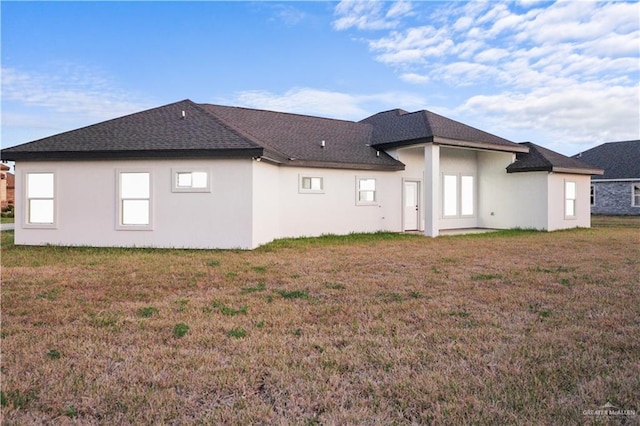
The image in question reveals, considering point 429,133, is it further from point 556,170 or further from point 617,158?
point 617,158

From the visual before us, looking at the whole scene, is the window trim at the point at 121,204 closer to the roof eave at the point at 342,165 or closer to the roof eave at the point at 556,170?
the roof eave at the point at 342,165

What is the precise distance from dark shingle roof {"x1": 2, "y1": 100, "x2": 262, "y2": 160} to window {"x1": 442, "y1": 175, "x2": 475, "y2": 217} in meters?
9.90

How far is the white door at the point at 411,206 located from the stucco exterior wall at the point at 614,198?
20062mm

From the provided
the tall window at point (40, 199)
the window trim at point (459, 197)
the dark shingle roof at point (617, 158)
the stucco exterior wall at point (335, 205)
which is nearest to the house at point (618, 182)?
the dark shingle roof at point (617, 158)

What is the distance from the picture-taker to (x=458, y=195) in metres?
18.2

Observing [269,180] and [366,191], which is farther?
[366,191]

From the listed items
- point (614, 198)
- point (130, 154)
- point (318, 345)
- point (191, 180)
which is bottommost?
point (318, 345)

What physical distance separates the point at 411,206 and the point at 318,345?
43.8ft

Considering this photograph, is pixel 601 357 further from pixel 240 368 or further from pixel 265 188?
pixel 265 188

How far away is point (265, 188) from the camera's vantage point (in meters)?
12.2

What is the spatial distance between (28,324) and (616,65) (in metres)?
19.2

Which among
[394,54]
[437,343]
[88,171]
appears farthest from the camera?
[394,54]

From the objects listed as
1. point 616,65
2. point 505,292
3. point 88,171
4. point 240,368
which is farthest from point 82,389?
point 616,65

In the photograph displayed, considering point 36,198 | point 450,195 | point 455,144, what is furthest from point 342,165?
point 36,198
